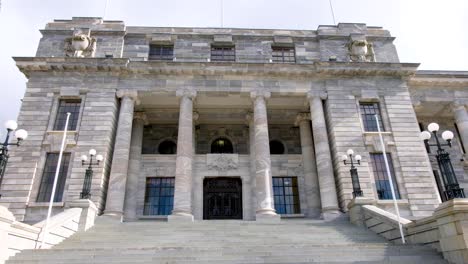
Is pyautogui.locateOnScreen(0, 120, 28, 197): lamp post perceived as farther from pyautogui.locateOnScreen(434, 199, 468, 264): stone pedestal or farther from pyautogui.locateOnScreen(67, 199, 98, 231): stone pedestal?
pyautogui.locateOnScreen(434, 199, 468, 264): stone pedestal

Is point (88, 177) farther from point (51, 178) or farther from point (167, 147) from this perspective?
point (167, 147)

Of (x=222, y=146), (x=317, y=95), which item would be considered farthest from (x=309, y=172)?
(x=222, y=146)

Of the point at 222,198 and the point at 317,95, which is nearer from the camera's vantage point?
the point at 317,95

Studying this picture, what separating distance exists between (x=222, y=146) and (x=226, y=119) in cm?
221

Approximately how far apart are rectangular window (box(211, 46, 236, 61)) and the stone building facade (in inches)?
3.7

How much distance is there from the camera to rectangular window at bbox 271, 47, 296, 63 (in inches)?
960

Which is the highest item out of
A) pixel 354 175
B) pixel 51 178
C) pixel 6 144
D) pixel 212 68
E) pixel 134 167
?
pixel 212 68

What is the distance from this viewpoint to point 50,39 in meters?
23.1

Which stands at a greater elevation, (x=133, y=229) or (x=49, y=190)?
(x=49, y=190)

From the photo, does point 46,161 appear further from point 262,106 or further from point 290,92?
point 290,92

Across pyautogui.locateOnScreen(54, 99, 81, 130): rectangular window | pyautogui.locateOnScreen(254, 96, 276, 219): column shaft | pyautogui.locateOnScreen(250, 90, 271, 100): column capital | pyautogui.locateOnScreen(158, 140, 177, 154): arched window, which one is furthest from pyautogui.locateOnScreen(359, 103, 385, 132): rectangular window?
pyautogui.locateOnScreen(54, 99, 81, 130): rectangular window

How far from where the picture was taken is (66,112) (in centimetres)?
2088

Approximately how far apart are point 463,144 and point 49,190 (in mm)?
27861

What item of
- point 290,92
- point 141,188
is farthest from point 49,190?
point 290,92
